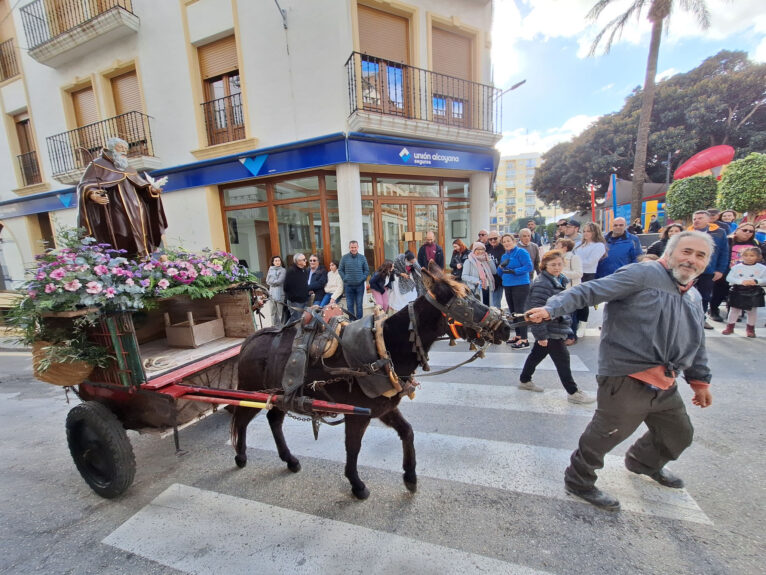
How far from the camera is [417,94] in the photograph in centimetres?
897

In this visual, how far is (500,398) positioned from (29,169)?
18.0 meters

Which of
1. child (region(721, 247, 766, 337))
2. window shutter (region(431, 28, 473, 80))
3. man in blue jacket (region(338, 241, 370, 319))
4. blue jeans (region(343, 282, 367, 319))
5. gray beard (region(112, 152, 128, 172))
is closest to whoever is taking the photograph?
gray beard (region(112, 152, 128, 172))

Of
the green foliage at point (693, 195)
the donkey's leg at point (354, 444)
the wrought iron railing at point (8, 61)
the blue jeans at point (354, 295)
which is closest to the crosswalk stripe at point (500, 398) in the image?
the donkey's leg at point (354, 444)

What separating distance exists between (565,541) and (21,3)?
19.4 metres

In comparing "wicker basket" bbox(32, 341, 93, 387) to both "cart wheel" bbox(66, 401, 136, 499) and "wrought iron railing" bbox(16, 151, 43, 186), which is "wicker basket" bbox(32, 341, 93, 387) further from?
"wrought iron railing" bbox(16, 151, 43, 186)

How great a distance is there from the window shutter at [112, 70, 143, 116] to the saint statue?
28.4ft

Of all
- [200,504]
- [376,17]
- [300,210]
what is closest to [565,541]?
[200,504]

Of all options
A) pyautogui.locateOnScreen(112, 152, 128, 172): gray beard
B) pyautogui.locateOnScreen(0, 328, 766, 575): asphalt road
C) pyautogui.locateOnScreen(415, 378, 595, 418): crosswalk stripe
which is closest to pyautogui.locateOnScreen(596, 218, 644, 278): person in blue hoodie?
pyautogui.locateOnScreen(0, 328, 766, 575): asphalt road

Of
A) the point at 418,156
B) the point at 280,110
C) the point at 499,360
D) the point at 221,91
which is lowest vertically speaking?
the point at 499,360

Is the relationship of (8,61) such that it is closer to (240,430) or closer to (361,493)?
(240,430)

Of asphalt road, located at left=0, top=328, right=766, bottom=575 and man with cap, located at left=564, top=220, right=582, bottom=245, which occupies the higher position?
man with cap, located at left=564, top=220, right=582, bottom=245

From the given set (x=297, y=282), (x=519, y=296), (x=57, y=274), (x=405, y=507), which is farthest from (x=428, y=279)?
(x=297, y=282)

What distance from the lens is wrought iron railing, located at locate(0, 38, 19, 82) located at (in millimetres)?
11766

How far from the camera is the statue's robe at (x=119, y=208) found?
136 inches
